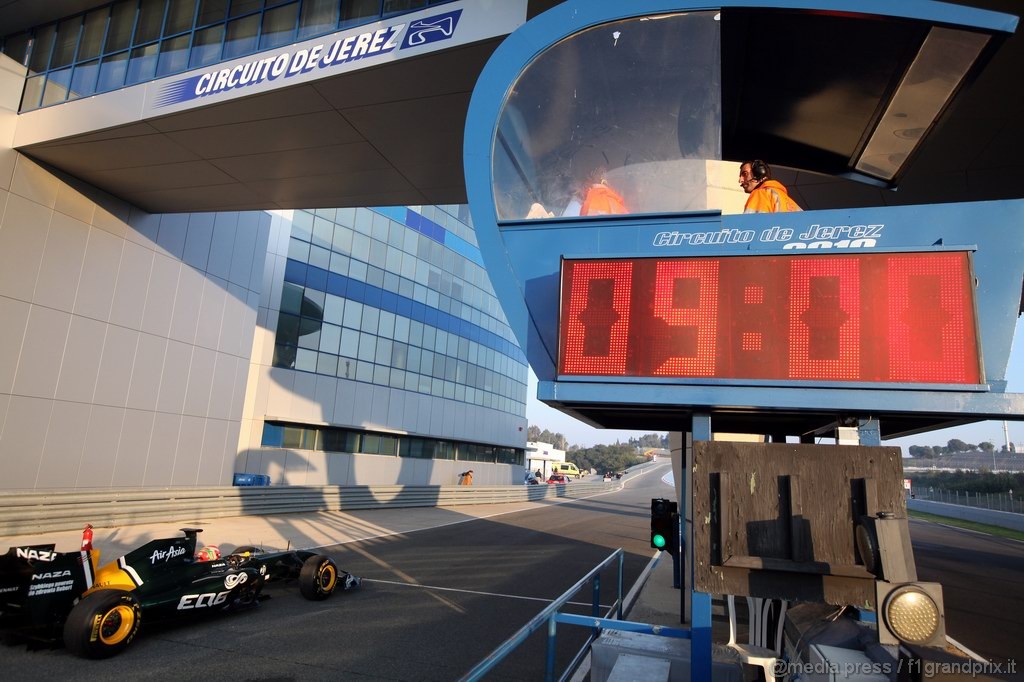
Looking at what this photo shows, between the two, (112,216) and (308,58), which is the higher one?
(308,58)

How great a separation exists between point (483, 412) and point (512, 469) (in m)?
7.92

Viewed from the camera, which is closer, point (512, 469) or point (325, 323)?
point (325, 323)

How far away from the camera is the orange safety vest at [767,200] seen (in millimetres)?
4344

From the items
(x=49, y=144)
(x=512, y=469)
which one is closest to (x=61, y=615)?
(x=49, y=144)

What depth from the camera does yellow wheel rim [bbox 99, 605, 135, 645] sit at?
18.3ft

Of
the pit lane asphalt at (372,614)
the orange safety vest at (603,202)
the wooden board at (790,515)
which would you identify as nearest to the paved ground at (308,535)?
the pit lane asphalt at (372,614)

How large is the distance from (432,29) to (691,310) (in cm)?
765

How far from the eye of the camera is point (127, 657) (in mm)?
5676

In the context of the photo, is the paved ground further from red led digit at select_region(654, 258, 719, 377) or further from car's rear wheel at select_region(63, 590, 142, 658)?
red led digit at select_region(654, 258, 719, 377)

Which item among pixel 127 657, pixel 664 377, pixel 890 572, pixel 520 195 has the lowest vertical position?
pixel 127 657

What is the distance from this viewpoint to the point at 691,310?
3.58m

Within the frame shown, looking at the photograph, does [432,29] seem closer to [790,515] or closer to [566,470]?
[790,515]

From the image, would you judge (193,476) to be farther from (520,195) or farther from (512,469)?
Result: (512,469)

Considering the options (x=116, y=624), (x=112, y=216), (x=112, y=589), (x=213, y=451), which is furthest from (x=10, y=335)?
(x=116, y=624)
